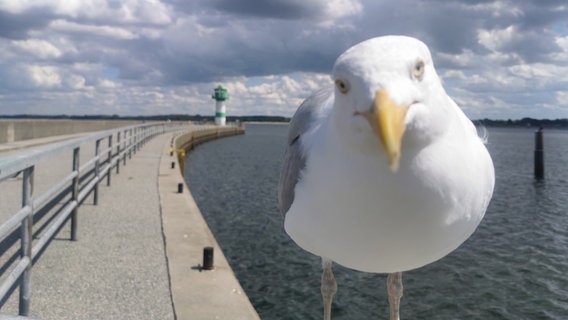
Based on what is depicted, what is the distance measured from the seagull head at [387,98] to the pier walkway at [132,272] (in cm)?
203

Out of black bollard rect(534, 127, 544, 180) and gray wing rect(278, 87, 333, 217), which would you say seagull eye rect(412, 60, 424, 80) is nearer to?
gray wing rect(278, 87, 333, 217)

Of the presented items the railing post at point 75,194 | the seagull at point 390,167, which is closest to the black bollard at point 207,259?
the railing post at point 75,194

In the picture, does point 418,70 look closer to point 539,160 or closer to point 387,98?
point 387,98

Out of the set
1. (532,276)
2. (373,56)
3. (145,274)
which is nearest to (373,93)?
(373,56)

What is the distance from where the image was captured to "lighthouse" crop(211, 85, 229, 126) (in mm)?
67188

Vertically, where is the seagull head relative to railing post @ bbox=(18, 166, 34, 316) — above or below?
above

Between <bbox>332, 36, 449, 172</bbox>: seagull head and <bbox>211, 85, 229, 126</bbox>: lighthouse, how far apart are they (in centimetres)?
6629

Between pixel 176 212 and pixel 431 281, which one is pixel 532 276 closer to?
pixel 431 281

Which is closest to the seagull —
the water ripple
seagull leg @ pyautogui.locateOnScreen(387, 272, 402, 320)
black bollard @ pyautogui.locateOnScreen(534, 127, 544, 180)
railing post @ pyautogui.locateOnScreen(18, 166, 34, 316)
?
seagull leg @ pyautogui.locateOnScreen(387, 272, 402, 320)

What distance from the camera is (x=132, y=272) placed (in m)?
5.25

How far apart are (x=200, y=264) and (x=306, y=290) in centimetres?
339

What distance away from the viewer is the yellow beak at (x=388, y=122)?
1.46 m

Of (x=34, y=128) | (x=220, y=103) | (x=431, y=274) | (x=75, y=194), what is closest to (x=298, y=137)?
(x=75, y=194)

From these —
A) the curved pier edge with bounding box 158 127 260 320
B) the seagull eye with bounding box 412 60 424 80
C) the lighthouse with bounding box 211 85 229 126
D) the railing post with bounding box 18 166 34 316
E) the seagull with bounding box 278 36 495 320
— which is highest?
the lighthouse with bounding box 211 85 229 126
